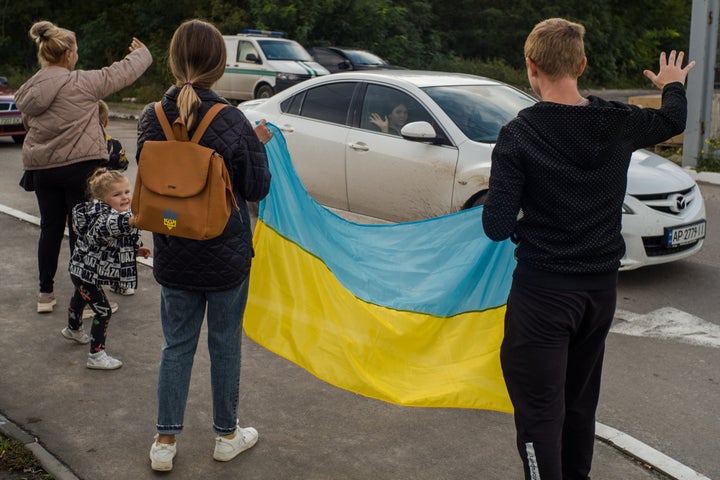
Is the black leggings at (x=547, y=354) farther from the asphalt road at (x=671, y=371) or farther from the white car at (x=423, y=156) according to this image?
the white car at (x=423, y=156)

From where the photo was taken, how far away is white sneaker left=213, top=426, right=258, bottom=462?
418 centimetres

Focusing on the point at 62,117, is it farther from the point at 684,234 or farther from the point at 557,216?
the point at 684,234

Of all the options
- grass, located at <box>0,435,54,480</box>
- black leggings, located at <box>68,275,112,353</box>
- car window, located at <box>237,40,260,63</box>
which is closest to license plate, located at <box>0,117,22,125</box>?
car window, located at <box>237,40,260,63</box>

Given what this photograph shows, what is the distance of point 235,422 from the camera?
4.21m

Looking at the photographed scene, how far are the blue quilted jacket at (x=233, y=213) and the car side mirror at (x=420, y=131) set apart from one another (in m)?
3.96

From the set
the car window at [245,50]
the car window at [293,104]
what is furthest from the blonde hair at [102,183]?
the car window at [245,50]

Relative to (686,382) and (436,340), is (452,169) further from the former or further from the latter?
(436,340)

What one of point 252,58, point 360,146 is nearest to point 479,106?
point 360,146

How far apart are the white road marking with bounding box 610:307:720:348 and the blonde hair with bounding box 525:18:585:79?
356cm

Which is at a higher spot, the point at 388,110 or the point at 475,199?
the point at 388,110

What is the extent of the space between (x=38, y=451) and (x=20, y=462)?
0.11 meters

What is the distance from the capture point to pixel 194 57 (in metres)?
3.68

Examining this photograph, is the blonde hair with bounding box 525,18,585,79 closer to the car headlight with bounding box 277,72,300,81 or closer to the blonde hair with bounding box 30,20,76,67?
the blonde hair with bounding box 30,20,76,67

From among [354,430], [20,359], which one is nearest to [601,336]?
[354,430]
